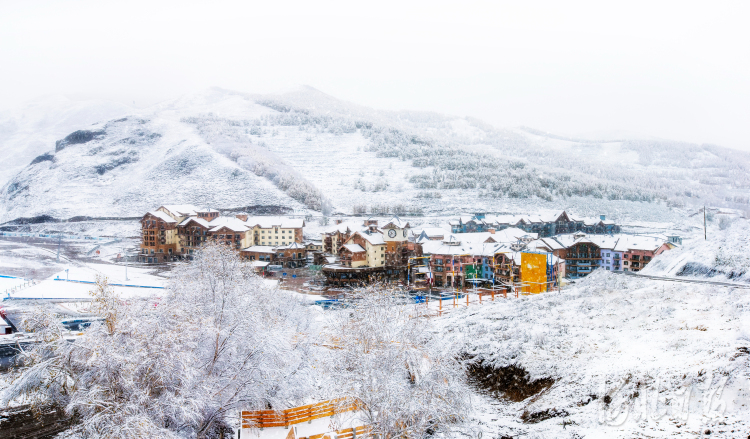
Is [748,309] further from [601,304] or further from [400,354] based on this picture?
[400,354]

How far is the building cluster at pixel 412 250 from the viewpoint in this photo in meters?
45.3

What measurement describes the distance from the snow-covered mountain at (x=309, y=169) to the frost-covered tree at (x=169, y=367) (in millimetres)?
72411

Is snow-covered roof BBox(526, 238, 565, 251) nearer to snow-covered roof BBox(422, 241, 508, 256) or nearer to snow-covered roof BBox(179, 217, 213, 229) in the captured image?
snow-covered roof BBox(422, 241, 508, 256)

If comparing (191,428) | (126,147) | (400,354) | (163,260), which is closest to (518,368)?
(400,354)

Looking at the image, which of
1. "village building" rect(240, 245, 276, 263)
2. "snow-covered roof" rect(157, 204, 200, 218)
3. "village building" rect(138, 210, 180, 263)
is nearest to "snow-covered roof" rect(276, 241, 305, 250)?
"village building" rect(240, 245, 276, 263)

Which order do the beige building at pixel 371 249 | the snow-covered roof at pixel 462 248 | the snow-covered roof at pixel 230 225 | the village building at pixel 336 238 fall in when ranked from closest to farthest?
the snow-covered roof at pixel 462 248, the beige building at pixel 371 249, the village building at pixel 336 238, the snow-covered roof at pixel 230 225

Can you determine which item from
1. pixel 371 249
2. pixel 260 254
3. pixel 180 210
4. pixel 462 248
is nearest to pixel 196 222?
pixel 180 210

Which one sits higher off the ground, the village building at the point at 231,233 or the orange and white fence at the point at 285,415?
the village building at the point at 231,233

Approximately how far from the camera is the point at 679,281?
2023 centimetres

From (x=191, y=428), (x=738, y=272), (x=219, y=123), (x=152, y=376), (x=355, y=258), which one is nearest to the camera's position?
(x=152, y=376)

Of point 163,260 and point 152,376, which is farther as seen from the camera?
point 163,260

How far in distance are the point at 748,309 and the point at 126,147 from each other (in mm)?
128174

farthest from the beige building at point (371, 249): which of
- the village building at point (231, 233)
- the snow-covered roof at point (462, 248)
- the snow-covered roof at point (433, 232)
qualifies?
the village building at point (231, 233)

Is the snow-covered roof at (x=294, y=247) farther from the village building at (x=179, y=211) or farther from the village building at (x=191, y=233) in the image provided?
the village building at (x=179, y=211)
